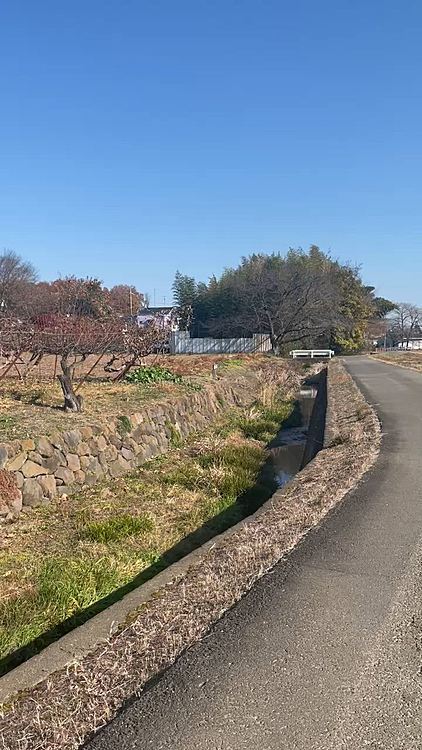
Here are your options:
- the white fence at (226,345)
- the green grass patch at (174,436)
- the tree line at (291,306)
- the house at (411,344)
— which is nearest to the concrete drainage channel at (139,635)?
the green grass patch at (174,436)

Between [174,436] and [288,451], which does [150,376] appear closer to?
[174,436]

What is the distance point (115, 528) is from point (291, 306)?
44.8 m

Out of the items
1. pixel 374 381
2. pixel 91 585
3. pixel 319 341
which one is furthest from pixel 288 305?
pixel 91 585

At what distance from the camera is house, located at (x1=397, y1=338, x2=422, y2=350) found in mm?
92875

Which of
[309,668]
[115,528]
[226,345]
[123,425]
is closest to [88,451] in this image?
[123,425]

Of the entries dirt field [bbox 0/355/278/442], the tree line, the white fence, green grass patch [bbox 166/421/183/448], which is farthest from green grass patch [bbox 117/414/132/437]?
the white fence

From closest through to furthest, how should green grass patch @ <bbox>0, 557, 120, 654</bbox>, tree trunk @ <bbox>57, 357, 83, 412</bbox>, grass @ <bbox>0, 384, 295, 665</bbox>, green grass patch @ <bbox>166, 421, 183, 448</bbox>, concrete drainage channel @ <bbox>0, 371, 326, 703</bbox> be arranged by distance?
concrete drainage channel @ <bbox>0, 371, 326, 703</bbox> → green grass patch @ <bbox>0, 557, 120, 654</bbox> → grass @ <bbox>0, 384, 295, 665</bbox> → tree trunk @ <bbox>57, 357, 83, 412</bbox> → green grass patch @ <bbox>166, 421, 183, 448</bbox>

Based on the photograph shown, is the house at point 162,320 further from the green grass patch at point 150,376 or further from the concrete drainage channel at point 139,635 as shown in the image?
the concrete drainage channel at point 139,635

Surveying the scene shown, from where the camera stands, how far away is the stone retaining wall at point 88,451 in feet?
21.5

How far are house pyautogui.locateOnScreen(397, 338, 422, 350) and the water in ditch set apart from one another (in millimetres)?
80423

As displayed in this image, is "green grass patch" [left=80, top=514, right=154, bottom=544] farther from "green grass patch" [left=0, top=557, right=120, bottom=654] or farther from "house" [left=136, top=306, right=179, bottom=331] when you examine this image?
"house" [left=136, top=306, right=179, bottom=331]

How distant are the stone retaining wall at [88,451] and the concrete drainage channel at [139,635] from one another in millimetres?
2759

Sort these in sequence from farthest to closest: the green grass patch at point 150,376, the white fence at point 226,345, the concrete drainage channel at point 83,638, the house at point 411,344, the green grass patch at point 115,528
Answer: the house at point 411,344 → the white fence at point 226,345 → the green grass patch at point 150,376 → the green grass patch at point 115,528 → the concrete drainage channel at point 83,638

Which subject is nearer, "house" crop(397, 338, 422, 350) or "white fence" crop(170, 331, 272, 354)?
"white fence" crop(170, 331, 272, 354)
